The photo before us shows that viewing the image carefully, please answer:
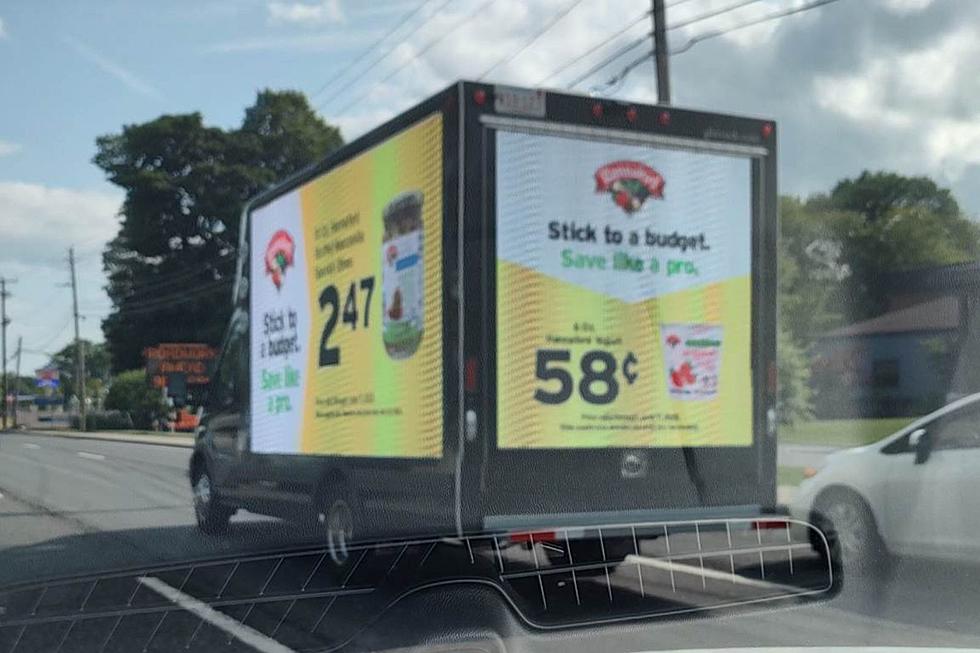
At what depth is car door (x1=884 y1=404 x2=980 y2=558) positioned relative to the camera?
7.78 meters

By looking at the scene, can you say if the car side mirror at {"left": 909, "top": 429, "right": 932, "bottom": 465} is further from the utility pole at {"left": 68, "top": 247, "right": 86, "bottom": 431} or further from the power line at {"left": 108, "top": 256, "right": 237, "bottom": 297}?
the utility pole at {"left": 68, "top": 247, "right": 86, "bottom": 431}

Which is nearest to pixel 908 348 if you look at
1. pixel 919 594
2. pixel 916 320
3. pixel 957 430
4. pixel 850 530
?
pixel 916 320

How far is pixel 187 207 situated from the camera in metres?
7.55

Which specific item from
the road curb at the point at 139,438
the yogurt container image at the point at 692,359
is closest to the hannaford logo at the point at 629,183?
the yogurt container image at the point at 692,359

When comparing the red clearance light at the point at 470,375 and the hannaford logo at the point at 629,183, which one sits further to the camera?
the hannaford logo at the point at 629,183

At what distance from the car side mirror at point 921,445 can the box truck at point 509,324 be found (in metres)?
1.24

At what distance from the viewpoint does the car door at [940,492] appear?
25.5 feet

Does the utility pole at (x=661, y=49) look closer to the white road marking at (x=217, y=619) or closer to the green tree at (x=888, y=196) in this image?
the green tree at (x=888, y=196)

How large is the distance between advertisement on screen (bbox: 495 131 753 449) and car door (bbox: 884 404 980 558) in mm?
1477

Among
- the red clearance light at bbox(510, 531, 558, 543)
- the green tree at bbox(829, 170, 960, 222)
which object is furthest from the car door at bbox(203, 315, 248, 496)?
the green tree at bbox(829, 170, 960, 222)

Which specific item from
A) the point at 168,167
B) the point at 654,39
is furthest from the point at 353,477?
the point at 654,39

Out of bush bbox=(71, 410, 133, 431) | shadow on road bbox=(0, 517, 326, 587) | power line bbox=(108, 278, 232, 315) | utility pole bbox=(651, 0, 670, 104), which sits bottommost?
shadow on road bbox=(0, 517, 326, 587)

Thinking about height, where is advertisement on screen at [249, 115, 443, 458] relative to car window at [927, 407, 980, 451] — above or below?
above

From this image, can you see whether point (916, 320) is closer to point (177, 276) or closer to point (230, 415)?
point (230, 415)
